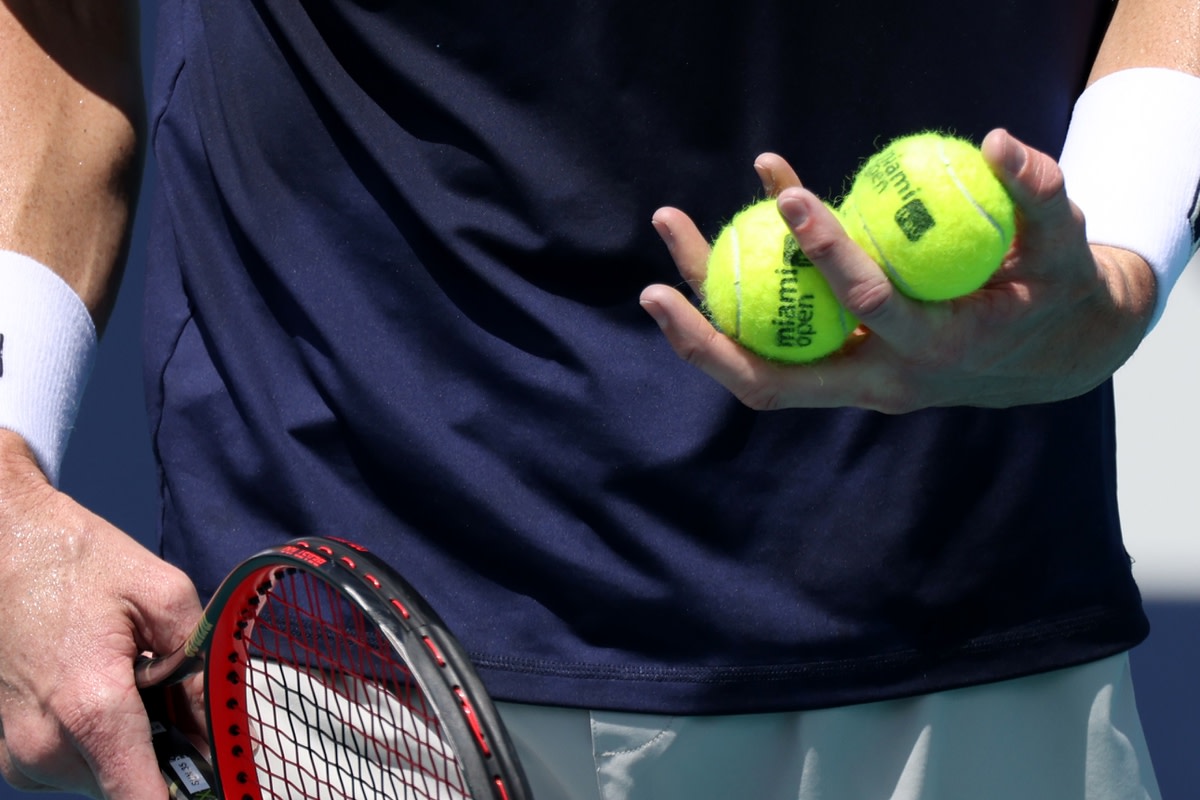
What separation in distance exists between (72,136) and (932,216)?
0.78m

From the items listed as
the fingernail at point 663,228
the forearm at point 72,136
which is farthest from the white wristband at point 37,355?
the fingernail at point 663,228

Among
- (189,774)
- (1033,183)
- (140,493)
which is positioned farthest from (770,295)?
(140,493)

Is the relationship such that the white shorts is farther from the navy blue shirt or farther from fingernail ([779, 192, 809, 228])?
fingernail ([779, 192, 809, 228])

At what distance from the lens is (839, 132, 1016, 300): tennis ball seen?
896 millimetres

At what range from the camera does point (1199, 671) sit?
2.31m

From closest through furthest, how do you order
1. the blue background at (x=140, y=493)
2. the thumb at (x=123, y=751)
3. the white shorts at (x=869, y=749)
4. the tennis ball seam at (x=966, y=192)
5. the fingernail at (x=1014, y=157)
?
the fingernail at (x=1014, y=157)
the tennis ball seam at (x=966, y=192)
the thumb at (x=123, y=751)
the white shorts at (x=869, y=749)
the blue background at (x=140, y=493)

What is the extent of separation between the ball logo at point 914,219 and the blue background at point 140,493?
160 cm

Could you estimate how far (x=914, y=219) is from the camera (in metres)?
0.93

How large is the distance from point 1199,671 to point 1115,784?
1.25 meters

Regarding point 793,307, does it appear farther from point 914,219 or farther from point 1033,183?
point 1033,183

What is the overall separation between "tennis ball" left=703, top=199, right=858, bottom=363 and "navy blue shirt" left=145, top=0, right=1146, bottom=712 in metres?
0.08

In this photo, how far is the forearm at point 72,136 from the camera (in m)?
1.20

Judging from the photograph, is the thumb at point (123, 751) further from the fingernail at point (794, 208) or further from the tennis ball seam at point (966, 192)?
the tennis ball seam at point (966, 192)

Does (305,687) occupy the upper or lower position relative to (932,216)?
lower
